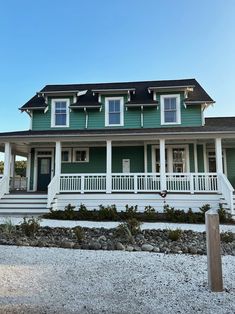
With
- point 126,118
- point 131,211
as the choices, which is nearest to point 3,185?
point 131,211

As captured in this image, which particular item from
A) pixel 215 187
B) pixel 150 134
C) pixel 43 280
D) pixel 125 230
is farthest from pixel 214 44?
pixel 43 280

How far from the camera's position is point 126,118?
50.0 feet

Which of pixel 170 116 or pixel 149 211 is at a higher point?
pixel 170 116

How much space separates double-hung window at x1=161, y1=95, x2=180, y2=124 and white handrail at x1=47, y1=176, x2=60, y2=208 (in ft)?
21.3

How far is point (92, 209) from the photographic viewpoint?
12.1 meters

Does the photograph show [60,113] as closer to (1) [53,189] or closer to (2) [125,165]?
(2) [125,165]

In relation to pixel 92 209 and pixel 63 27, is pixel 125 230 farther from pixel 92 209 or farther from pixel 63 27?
pixel 63 27

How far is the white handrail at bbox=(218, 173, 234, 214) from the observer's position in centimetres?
1061

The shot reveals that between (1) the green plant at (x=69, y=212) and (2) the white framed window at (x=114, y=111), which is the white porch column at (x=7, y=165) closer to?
(1) the green plant at (x=69, y=212)

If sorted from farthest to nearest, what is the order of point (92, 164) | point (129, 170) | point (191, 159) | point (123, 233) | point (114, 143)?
point (92, 164) < point (129, 170) < point (114, 143) < point (191, 159) < point (123, 233)

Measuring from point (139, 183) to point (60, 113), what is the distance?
246 inches

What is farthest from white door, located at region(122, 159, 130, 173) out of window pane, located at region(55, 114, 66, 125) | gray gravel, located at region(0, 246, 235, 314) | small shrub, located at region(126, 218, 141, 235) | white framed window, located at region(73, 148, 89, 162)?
gray gravel, located at region(0, 246, 235, 314)

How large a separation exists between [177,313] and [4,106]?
21.7 meters

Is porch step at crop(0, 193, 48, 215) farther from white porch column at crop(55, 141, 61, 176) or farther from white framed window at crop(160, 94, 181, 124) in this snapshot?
white framed window at crop(160, 94, 181, 124)
